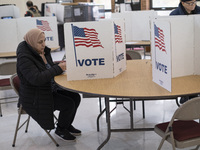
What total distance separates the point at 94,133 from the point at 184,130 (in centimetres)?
121

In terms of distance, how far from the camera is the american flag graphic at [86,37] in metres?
2.38

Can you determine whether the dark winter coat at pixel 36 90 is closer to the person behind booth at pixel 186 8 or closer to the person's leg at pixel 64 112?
the person's leg at pixel 64 112

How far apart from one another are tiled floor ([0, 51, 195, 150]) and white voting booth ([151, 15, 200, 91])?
2.49ft

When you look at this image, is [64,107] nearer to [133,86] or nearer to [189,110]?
[133,86]

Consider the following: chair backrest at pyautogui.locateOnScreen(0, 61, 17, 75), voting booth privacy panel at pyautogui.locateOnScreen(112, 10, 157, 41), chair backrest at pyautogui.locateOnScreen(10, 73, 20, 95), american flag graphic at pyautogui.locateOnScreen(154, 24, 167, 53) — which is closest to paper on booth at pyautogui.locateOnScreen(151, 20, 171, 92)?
american flag graphic at pyautogui.locateOnScreen(154, 24, 167, 53)

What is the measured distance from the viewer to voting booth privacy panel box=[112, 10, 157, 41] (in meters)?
4.91

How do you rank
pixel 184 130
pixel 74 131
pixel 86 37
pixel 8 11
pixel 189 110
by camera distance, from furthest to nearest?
1. pixel 8 11
2. pixel 74 131
3. pixel 86 37
4. pixel 184 130
5. pixel 189 110

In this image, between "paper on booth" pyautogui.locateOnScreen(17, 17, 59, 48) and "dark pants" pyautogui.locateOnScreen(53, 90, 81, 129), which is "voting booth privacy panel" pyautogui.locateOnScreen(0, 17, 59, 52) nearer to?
"paper on booth" pyautogui.locateOnScreen(17, 17, 59, 48)

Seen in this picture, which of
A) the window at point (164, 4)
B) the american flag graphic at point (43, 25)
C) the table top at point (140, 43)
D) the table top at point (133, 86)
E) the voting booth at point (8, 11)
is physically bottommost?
the table top at point (133, 86)

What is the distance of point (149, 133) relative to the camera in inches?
117

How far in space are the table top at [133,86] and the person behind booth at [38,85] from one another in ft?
0.43

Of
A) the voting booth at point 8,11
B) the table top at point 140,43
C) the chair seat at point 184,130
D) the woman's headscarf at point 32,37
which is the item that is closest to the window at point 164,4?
the voting booth at point 8,11

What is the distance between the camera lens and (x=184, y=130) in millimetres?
2055

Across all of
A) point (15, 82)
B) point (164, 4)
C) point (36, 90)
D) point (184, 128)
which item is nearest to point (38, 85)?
point (36, 90)
